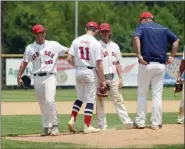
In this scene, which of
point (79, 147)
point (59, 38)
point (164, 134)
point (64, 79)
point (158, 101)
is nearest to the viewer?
point (79, 147)

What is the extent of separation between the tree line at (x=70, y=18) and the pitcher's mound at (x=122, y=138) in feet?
113

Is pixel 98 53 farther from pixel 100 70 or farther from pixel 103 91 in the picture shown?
pixel 103 91

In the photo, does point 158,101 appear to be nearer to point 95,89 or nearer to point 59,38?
point 95,89

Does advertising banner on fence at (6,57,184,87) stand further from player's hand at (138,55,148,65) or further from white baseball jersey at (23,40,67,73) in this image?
white baseball jersey at (23,40,67,73)

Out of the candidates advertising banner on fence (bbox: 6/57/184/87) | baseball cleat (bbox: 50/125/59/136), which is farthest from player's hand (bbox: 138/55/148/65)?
advertising banner on fence (bbox: 6/57/184/87)

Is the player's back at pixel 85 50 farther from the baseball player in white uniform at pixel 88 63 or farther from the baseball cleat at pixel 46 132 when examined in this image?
the baseball cleat at pixel 46 132

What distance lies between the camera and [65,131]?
12938 mm

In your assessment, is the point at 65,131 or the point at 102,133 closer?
the point at 102,133

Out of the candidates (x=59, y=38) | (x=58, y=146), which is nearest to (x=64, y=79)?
(x=59, y=38)

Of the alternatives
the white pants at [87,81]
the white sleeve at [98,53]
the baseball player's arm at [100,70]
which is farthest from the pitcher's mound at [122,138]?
the white sleeve at [98,53]

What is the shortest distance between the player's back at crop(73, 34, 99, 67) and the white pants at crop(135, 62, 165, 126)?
1.00 metres

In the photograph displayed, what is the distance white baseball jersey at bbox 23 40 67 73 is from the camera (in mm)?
12109

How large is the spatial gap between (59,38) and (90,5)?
599 centimetres

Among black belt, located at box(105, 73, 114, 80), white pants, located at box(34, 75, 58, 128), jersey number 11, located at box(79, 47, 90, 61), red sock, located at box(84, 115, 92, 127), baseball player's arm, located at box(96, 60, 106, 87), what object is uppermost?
jersey number 11, located at box(79, 47, 90, 61)
